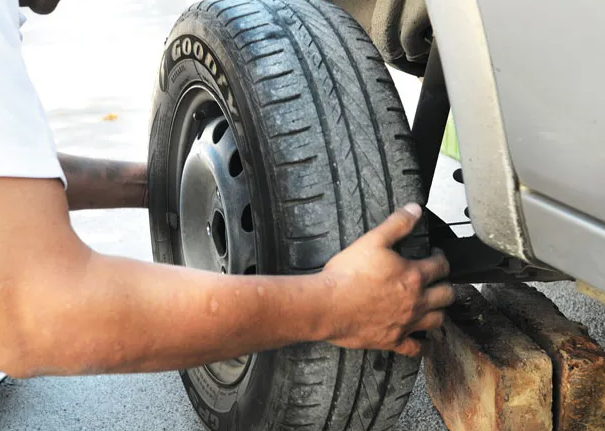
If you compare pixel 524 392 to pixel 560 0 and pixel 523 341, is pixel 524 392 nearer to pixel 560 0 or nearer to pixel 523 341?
pixel 523 341

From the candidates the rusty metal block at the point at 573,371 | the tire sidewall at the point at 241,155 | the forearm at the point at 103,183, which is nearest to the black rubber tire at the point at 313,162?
the tire sidewall at the point at 241,155

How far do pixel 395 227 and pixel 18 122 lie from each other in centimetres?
65

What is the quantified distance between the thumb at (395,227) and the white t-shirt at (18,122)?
53 cm

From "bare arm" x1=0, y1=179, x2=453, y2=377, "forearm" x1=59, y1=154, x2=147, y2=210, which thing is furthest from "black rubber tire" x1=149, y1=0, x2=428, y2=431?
"forearm" x1=59, y1=154, x2=147, y2=210

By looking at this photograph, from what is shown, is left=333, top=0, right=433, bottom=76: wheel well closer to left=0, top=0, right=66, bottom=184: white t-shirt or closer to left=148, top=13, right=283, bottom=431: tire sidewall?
left=148, top=13, right=283, bottom=431: tire sidewall

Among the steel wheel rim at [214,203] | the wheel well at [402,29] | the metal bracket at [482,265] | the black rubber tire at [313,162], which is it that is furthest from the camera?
the wheel well at [402,29]

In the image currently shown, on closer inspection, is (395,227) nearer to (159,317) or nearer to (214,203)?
(159,317)

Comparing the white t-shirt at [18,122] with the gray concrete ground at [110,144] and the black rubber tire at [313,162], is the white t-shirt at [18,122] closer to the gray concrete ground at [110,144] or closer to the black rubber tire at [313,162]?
the black rubber tire at [313,162]

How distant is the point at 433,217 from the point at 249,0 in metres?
0.62

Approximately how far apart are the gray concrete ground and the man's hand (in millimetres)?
698

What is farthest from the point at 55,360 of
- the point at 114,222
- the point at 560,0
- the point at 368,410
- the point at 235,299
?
the point at 114,222

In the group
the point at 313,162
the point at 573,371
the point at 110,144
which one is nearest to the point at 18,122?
the point at 313,162

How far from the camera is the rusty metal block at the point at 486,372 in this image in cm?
158

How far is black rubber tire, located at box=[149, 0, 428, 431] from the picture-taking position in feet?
4.56
